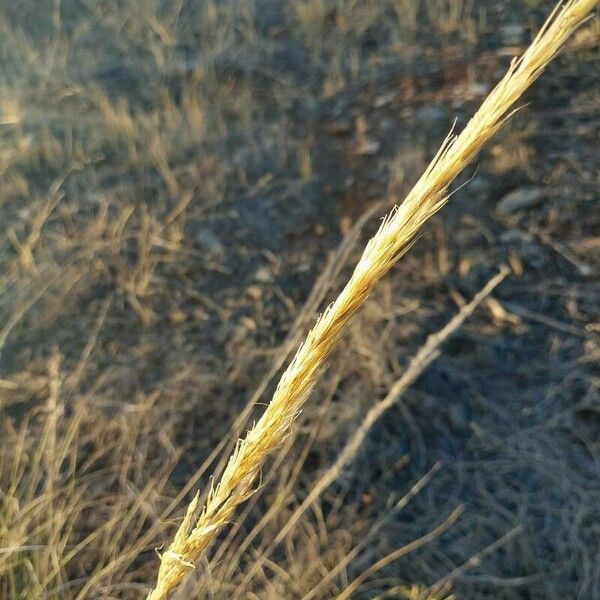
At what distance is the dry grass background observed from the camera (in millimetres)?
1570

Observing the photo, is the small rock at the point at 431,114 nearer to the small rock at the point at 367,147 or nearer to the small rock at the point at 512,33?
the small rock at the point at 367,147

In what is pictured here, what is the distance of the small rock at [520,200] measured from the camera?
7.25 ft

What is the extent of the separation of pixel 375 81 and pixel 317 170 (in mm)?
513

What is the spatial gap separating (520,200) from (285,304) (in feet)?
2.42

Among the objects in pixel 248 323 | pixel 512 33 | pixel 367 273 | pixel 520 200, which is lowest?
pixel 248 323

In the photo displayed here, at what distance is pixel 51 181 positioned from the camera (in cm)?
261

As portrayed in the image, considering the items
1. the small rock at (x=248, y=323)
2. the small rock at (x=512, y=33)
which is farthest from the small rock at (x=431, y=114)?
the small rock at (x=248, y=323)

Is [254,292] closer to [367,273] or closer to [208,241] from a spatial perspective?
[208,241]

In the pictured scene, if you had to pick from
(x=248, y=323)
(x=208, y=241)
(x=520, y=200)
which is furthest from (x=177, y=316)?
(x=520, y=200)

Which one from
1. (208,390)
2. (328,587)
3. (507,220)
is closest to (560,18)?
(328,587)

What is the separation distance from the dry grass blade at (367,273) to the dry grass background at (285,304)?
31cm

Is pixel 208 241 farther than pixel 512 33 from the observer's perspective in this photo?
No

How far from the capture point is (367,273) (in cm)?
59

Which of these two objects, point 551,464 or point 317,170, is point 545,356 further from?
point 317,170
